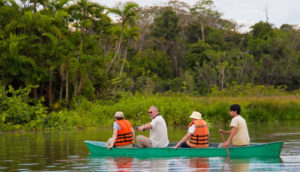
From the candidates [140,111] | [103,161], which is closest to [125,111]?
[140,111]

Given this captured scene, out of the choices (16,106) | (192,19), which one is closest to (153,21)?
(192,19)

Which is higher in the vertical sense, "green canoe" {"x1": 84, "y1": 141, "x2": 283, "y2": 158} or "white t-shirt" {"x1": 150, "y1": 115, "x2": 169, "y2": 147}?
"white t-shirt" {"x1": 150, "y1": 115, "x2": 169, "y2": 147}

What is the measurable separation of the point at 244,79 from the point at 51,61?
2389 centimetres

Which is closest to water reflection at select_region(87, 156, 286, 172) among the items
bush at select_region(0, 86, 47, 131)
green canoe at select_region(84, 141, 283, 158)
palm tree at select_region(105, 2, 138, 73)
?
green canoe at select_region(84, 141, 283, 158)

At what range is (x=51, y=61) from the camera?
2550 centimetres

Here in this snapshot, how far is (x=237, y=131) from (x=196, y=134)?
100 centimetres

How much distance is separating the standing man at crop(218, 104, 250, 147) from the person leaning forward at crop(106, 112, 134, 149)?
2.38 meters

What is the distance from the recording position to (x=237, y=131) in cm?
1201

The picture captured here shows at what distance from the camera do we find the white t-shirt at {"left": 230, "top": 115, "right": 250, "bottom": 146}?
11.7 metres

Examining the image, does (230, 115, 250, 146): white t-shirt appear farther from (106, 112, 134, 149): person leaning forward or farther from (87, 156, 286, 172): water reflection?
(106, 112, 134, 149): person leaning forward

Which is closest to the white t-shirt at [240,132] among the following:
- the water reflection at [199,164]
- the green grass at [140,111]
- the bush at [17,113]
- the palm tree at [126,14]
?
the water reflection at [199,164]

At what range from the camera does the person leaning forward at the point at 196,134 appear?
12117 millimetres

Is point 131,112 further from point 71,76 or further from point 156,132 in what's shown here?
point 156,132

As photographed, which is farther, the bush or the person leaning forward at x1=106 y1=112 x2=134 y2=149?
the bush
